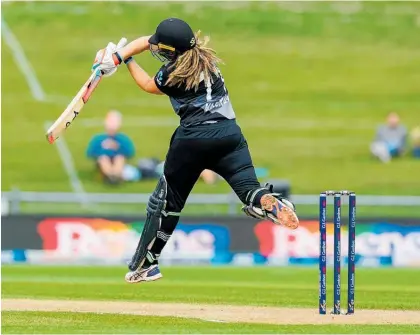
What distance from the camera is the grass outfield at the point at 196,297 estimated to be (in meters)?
8.59

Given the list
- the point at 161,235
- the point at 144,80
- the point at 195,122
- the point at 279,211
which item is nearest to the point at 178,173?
the point at 195,122

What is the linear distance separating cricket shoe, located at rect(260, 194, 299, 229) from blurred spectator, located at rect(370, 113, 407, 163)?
45.8 feet

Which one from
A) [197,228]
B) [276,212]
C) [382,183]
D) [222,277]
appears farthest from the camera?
[382,183]

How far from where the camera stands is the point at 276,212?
880cm

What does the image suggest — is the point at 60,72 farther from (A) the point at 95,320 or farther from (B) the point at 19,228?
(A) the point at 95,320

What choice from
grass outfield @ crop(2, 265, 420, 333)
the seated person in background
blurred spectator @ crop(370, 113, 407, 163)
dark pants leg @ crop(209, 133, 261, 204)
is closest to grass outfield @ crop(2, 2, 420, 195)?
blurred spectator @ crop(370, 113, 407, 163)

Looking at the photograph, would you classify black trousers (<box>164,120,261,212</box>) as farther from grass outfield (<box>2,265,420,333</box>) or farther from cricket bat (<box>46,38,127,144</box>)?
grass outfield (<box>2,265,420,333</box>)

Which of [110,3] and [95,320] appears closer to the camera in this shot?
[95,320]

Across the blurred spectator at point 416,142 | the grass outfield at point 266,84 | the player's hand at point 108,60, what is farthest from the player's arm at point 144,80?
the blurred spectator at point 416,142

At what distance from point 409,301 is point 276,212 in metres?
2.51

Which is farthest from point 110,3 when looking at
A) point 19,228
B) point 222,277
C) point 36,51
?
point 222,277

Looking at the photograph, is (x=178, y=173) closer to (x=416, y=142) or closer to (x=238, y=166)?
(x=238, y=166)

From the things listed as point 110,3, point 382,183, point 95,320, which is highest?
point 110,3

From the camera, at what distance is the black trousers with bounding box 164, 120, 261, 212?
8.97m
